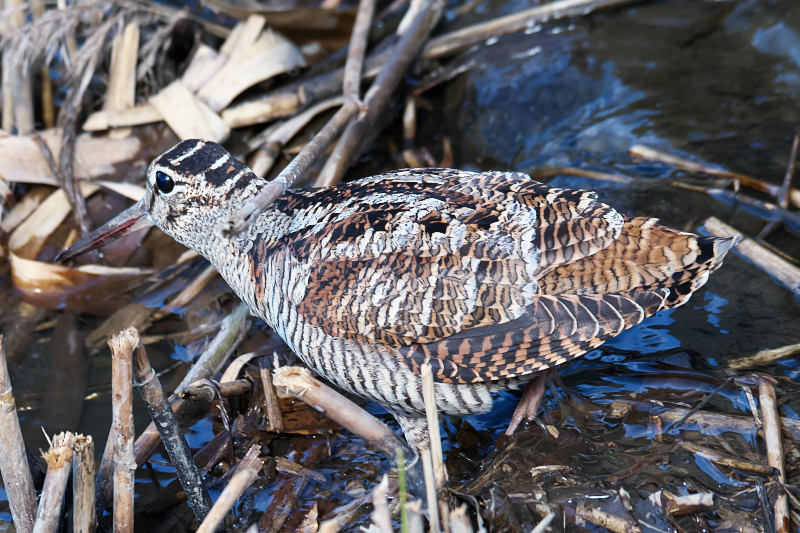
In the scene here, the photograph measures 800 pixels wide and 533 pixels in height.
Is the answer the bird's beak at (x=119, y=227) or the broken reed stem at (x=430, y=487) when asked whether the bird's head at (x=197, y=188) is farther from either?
the broken reed stem at (x=430, y=487)

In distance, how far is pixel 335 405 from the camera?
225 cm

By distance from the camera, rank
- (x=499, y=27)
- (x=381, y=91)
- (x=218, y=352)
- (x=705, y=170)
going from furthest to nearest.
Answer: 1. (x=499, y=27)
2. (x=381, y=91)
3. (x=705, y=170)
4. (x=218, y=352)

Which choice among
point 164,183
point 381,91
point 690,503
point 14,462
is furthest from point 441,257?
point 381,91

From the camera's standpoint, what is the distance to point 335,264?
3082 millimetres

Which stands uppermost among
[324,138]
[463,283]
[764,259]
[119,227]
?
[324,138]

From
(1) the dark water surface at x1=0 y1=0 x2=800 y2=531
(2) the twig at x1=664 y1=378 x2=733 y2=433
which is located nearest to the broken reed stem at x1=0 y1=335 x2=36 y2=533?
(1) the dark water surface at x1=0 y1=0 x2=800 y2=531

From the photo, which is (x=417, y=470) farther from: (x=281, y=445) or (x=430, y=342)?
(x=281, y=445)

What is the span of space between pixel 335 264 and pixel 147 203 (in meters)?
1.35

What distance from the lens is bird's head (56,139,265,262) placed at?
11.5 feet

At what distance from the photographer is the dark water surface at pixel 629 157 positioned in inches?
130

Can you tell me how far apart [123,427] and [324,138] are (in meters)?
1.87

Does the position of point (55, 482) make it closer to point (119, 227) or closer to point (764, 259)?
point (119, 227)

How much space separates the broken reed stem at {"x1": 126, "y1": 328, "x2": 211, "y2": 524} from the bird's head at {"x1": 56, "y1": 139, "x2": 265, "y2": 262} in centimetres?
123

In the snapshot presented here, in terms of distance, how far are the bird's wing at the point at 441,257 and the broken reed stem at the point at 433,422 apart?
505 mm
